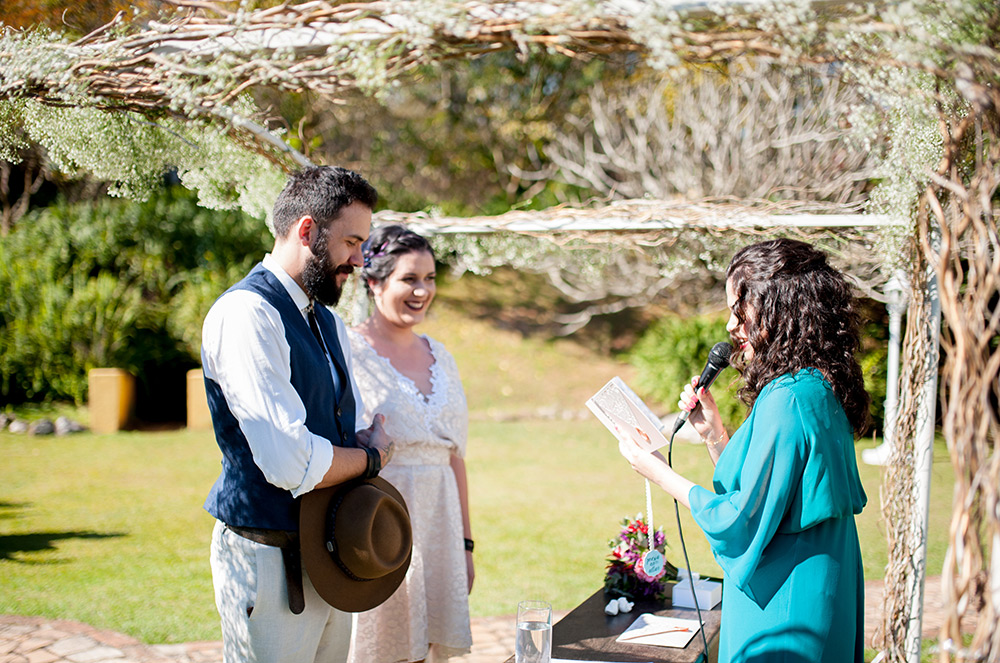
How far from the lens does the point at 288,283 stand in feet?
8.62

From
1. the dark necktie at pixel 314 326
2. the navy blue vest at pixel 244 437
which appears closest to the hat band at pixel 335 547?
the navy blue vest at pixel 244 437

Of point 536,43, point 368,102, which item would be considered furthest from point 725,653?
point 368,102

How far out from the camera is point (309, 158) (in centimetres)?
405

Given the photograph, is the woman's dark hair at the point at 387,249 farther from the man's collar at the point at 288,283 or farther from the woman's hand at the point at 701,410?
the woman's hand at the point at 701,410

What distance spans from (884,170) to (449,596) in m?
2.37

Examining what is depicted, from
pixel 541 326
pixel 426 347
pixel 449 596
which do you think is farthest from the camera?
pixel 541 326

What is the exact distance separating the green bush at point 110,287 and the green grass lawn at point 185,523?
4.51ft

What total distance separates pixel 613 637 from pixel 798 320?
143 centimetres

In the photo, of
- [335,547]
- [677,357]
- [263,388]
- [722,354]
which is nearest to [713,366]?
[722,354]

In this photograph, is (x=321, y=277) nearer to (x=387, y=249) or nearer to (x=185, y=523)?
(x=387, y=249)

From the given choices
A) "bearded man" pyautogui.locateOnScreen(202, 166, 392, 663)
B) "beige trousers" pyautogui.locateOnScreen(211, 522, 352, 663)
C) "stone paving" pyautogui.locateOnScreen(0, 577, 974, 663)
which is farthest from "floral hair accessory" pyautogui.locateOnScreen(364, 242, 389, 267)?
"stone paving" pyautogui.locateOnScreen(0, 577, 974, 663)

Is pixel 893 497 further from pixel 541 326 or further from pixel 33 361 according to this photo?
pixel 541 326

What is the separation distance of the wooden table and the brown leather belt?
80 cm

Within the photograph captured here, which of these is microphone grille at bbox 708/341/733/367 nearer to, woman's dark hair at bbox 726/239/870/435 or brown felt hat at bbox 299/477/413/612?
woman's dark hair at bbox 726/239/870/435
